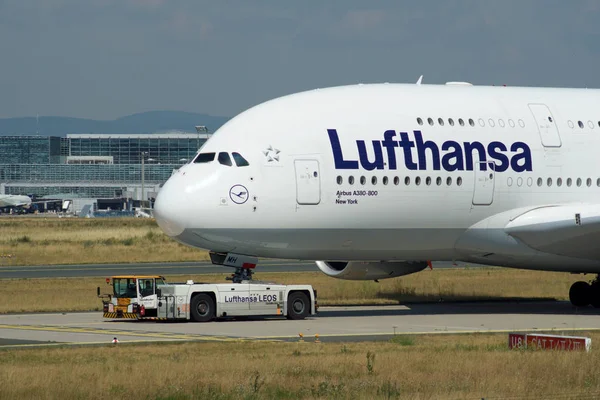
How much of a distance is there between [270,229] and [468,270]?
24287mm

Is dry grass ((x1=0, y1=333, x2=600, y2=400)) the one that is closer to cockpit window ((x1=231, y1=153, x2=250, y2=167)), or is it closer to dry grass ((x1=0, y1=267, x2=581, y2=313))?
cockpit window ((x1=231, y1=153, x2=250, y2=167))

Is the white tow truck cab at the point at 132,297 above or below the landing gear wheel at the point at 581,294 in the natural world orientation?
above

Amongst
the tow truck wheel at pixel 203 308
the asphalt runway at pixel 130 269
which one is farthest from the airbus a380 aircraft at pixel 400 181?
the asphalt runway at pixel 130 269

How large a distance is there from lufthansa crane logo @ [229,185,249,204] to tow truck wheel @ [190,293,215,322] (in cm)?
268

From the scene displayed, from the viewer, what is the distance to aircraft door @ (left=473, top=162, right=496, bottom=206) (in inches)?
1283

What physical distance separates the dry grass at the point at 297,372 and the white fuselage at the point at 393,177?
672 centimetres

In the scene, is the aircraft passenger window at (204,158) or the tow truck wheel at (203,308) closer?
the tow truck wheel at (203,308)

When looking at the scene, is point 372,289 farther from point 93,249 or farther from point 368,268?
point 93,249

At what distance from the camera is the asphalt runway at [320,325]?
86.8ft

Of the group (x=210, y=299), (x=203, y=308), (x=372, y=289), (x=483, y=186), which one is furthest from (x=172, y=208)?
(x=372, y=289)

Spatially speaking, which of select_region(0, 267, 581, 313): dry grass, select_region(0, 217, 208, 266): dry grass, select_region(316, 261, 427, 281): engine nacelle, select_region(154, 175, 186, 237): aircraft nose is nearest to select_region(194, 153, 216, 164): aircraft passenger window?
select_region(154, 175, 186, 237): aircraft nose

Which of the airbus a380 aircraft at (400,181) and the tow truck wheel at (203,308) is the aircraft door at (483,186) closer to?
the airbus a380 aircraft at (400,181)

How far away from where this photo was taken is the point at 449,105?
33031mm

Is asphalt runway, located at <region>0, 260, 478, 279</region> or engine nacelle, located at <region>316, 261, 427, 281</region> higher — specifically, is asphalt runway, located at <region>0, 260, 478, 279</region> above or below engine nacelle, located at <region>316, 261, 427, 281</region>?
below
